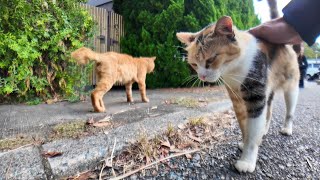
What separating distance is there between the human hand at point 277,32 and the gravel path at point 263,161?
0.80m

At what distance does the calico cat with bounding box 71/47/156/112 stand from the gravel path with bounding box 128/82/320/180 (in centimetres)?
162

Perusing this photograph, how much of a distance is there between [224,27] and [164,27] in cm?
405

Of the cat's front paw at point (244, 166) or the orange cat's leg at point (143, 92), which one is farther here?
the orange cat's leg at point (143, 92)

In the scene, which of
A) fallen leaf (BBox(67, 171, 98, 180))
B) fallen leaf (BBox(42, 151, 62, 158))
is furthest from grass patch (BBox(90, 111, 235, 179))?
fallen leaf (BBox(42, 151, 62, 158))

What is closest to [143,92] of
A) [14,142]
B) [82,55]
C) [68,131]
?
[82,55]

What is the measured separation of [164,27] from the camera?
18.0 ft

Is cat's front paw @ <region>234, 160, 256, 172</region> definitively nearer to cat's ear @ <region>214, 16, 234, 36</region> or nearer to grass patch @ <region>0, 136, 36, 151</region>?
cat's ear @ <region>214, 16, 234, 36</region>

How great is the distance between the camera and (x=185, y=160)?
5.41 feet

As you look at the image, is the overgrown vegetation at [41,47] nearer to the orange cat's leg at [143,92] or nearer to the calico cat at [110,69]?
the calico cat at [110,69]

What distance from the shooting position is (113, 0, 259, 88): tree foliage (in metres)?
5.38

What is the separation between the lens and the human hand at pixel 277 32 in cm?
156

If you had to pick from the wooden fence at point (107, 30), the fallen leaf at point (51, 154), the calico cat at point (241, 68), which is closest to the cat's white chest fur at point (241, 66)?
the calico cat at point (241, 68)

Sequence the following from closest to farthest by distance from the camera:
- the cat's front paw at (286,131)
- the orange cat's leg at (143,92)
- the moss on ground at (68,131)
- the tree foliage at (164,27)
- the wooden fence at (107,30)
→ the moss on ground at (68,131) < the cat's front paw at (286,131) < the orange cat's leg at (143,92) < the tree foliage at (164,27) < the wooden fence at (107,30)

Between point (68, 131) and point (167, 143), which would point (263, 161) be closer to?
point (167, 143)
